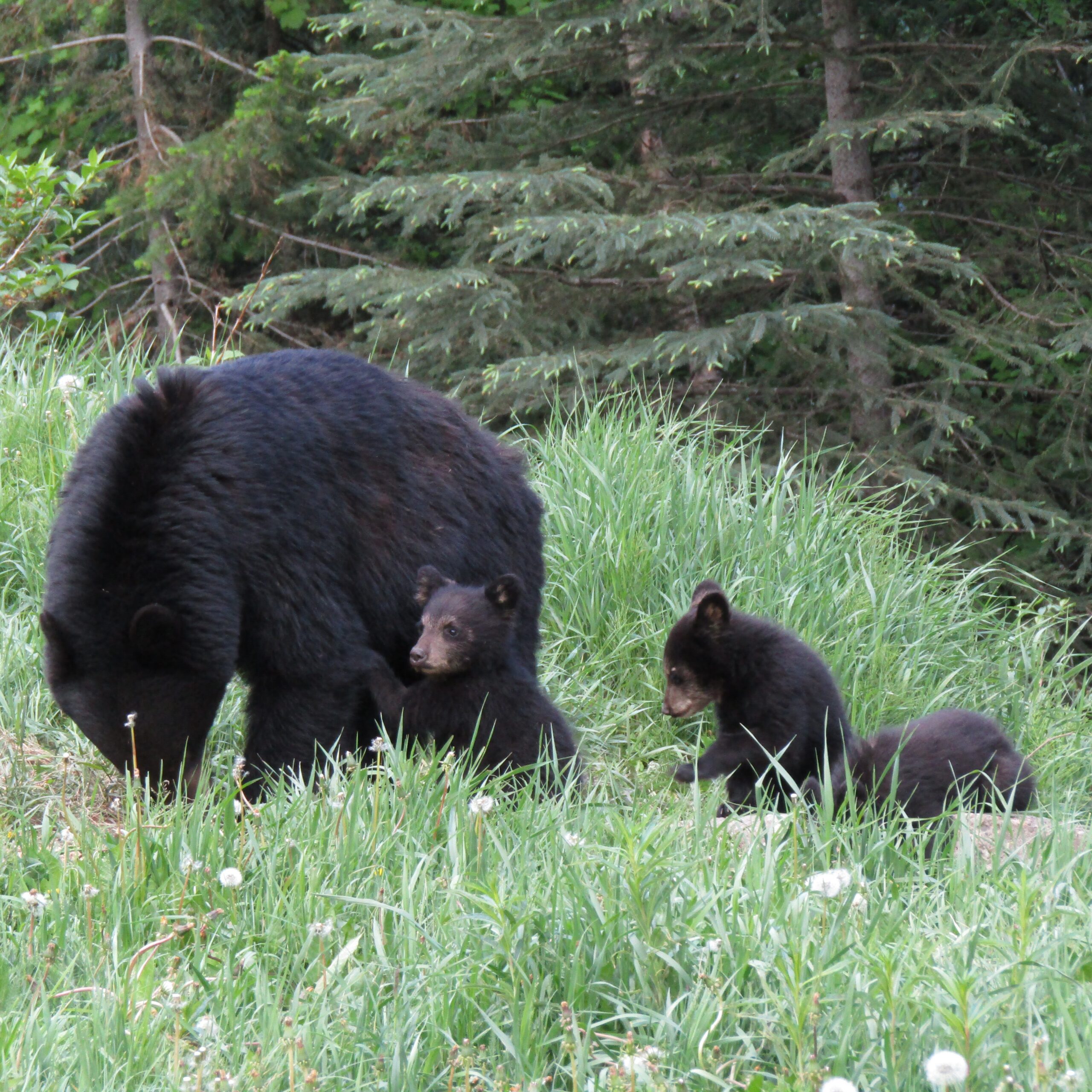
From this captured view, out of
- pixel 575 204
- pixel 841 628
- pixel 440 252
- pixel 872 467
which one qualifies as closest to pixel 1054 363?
pixel 872 467

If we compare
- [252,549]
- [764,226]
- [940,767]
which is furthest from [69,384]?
[940,767]

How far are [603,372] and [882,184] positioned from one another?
340 cm

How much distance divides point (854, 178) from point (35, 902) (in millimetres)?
8518

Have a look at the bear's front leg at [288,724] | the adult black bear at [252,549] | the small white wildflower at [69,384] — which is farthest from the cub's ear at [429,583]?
the small white wildflower at [69,384]

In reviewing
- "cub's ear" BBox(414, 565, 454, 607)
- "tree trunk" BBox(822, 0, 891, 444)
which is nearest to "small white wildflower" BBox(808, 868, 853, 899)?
"cub's ear" BBox(414, 565, 454, 607)

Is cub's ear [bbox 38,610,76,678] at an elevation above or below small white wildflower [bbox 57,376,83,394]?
above

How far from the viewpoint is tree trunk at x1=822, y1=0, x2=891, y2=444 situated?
31.1 feet

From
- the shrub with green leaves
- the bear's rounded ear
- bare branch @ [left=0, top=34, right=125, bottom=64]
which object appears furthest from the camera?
bare branch @ [left=0, top=34, right=125, bottom=64]

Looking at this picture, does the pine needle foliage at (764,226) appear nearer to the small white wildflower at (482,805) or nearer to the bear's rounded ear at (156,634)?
the bear's rounded ear at (156,634)

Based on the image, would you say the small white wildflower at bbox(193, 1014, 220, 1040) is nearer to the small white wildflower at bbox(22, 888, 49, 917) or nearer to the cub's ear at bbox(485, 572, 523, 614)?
the small white wildflower at bbox(22, 888, 49, 917)

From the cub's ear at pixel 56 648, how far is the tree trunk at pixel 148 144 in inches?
366

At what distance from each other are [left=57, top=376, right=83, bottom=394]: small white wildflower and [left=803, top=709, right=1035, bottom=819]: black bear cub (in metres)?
4.12

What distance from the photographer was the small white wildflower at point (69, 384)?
6.51m

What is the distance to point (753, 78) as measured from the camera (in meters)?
10.4
